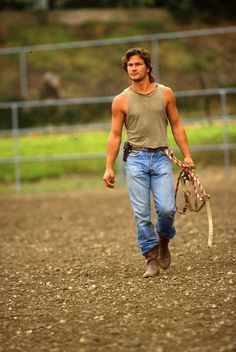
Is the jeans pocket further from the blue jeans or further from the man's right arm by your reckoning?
the man's right arm

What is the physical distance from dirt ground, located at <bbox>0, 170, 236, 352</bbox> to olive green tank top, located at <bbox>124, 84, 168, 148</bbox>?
111 cm

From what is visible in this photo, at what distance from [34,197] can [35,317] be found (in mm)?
10353

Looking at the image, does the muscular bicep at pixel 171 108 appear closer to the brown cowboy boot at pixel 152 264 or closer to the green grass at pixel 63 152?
the brown cowboy boot at pixel 152 264

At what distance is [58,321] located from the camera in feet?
17.5

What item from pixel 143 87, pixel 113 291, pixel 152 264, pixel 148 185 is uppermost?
pixel 143 87

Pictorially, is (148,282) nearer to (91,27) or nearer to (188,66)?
(188,66)

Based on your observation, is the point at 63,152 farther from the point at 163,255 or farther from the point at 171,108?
the point at 171,108

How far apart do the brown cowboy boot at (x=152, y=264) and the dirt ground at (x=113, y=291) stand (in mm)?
76

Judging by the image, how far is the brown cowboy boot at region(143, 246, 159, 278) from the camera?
21.3ft

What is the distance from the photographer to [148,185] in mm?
6430

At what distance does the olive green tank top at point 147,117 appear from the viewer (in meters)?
6.34

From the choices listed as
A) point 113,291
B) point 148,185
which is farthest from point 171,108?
point 113,291

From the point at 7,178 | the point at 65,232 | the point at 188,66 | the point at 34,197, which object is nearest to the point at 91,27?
the point at 188,66

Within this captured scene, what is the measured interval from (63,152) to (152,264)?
12999 mm
